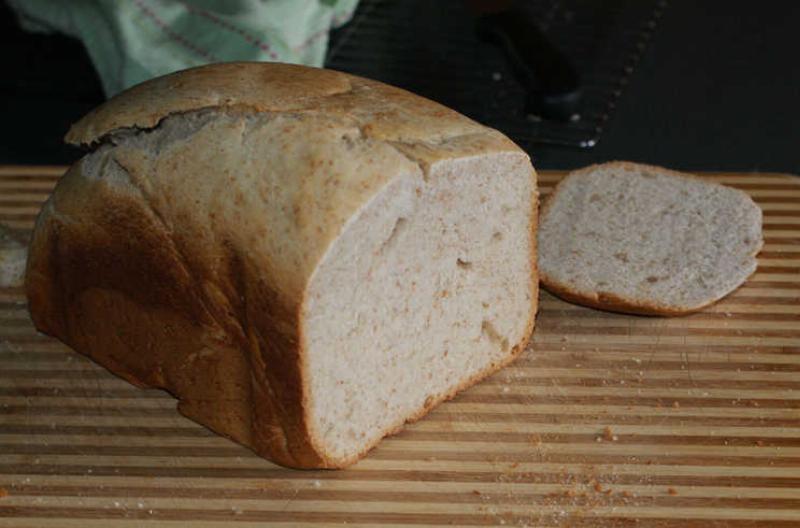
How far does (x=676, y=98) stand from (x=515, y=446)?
1.83 metres

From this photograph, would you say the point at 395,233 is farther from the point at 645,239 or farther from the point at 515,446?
the point at 645,239

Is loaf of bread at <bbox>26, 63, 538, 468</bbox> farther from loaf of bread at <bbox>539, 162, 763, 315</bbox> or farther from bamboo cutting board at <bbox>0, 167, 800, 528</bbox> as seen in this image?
loaf of bread at <bbox>539, 162, 763, 315</bbox>

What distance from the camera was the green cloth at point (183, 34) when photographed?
3.84 m

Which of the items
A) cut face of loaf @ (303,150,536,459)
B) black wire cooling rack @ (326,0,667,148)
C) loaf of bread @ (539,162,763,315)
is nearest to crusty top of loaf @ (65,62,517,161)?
cut face of loaf @ (303,150,536,459)

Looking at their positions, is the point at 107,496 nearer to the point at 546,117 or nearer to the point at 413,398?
the point at 413,398

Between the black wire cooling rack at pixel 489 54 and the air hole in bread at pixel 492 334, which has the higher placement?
the air hole in bread at pixel 492 334

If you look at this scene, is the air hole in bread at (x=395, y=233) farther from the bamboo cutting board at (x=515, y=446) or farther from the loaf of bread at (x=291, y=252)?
the bamboo cutting board at (x=515, y=446)

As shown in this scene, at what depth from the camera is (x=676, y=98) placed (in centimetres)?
418

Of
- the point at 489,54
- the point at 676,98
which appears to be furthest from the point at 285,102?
the point at 676,98

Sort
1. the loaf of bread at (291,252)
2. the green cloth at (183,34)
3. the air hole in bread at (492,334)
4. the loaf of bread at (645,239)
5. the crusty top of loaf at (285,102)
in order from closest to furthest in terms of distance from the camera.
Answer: the loaf of bread at (291,252), the crusty top of loaf at (285,102), the air hole in bread at (492,334), the loaf of bread at (645,239), the green cloth at (183,34)

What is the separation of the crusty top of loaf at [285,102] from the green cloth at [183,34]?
100 centimetres

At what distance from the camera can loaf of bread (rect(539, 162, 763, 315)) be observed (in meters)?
3.13

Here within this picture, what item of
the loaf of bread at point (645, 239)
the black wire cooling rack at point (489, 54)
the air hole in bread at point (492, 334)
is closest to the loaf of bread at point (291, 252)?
the air hole in bread at point (492, 334)

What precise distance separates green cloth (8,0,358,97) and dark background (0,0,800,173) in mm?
213
